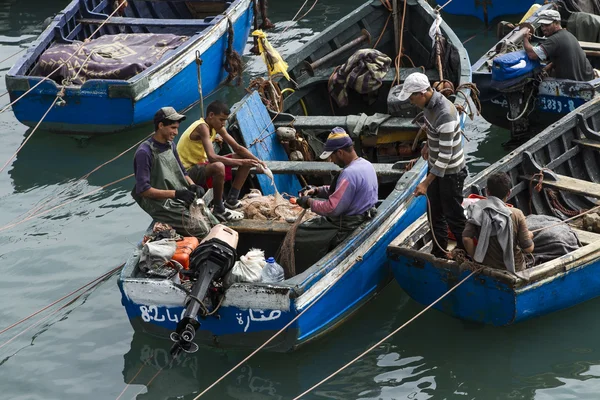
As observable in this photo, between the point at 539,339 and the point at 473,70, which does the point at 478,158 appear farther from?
the point at 539,339

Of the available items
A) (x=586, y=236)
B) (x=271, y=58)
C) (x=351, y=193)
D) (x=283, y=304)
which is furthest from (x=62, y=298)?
(x=586, y=236)

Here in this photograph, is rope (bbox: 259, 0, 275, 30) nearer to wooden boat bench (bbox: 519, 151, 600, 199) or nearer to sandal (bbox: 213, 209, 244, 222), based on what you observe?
wooden boat bench (bbox: 519, 151, 600, 199)

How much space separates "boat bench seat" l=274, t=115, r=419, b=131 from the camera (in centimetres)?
1037

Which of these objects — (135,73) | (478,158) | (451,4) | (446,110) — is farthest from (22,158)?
(451,4)

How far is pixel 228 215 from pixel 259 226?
344 mm

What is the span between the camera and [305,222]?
8547 millimetres

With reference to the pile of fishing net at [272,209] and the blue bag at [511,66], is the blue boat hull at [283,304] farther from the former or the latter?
the blue bag at [511,66]

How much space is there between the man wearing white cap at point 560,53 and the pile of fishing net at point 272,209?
13.9ft

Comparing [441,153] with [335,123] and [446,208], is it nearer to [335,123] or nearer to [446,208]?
[446,208]

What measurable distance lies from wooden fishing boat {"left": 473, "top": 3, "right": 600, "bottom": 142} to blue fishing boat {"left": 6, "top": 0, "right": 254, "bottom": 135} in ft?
11.7

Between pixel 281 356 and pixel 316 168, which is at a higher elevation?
pixel 316 168

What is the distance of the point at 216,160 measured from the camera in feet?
28.9

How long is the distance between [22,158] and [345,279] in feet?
20.3

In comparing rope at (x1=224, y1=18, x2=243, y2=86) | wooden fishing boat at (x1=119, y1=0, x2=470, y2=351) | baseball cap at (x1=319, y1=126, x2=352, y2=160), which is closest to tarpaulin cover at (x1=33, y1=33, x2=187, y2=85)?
rope at (x1=224, y1=18, x2=243, y2=86)
